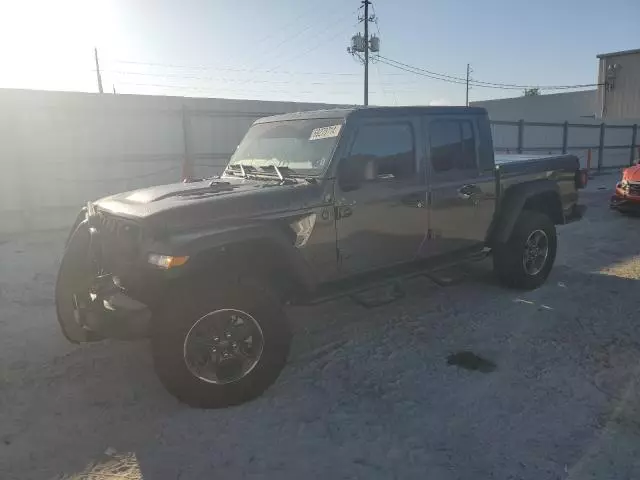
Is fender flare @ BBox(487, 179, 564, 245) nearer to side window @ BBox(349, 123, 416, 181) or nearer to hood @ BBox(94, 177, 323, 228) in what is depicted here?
side window @ BBox(349, 123, 416, 181)

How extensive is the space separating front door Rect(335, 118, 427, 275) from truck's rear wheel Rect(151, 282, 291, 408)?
2.87ft

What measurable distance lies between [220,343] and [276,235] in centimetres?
80

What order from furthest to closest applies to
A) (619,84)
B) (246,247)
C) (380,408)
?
1. (619,84)
2. (246,247)
3. (380,408)

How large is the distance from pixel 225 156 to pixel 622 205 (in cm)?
827

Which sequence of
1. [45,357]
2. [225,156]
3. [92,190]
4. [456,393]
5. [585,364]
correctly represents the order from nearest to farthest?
[456,393] → [585,364] → [45,357] → [92,190] → [225,156]

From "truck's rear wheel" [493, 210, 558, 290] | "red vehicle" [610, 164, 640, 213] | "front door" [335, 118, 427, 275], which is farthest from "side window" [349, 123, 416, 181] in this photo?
"red vehicle" [610, 164, 640, 213]

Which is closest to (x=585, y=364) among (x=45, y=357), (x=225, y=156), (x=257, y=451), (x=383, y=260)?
(x=383, y=260)

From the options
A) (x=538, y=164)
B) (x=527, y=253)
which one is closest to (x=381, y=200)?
(x=527, y=253)

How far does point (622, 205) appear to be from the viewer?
10070mm

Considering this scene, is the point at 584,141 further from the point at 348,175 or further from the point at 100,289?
the point at 100,289

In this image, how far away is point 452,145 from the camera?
4.79m

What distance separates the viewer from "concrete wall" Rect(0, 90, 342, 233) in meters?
9.23

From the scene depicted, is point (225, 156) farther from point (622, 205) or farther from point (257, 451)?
point (257, 451)

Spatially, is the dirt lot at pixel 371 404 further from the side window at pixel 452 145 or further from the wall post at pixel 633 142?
the wall post at pixel 633 142
